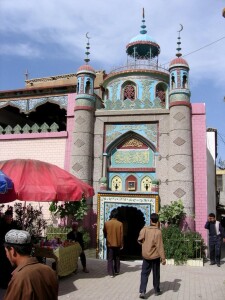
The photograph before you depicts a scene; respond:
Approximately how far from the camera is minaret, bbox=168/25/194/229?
12609 millimetres

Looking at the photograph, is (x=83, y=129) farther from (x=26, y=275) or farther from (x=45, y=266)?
(x=26, y=275)

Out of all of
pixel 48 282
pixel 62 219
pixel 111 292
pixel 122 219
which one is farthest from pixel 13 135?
pixel 48 282

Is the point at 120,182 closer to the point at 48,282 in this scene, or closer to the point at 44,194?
the point at 44,194

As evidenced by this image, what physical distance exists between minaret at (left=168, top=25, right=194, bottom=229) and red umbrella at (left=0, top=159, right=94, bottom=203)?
5887 mm

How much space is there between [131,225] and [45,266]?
12212mm

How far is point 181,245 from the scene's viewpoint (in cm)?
1110

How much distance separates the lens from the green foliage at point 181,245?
10992 mm

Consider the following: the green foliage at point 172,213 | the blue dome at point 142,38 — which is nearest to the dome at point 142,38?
the blue dome at point 142,38

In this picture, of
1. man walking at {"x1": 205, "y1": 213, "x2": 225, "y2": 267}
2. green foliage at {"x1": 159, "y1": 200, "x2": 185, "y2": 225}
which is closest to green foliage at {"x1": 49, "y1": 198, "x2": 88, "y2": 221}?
green foliage at {"x1": 159, "y1": 200, "x2": 185, "y2": 225}

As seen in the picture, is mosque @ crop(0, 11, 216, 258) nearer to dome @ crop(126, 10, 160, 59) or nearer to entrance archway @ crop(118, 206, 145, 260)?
entrance archway @ crop(118, 206, 145, 260)

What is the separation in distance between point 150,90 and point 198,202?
639 cm

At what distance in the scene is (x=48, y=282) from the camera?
2498 mm

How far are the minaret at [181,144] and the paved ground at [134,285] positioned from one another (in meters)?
3.13

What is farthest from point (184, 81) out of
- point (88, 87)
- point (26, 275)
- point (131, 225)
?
point (26, 275)
